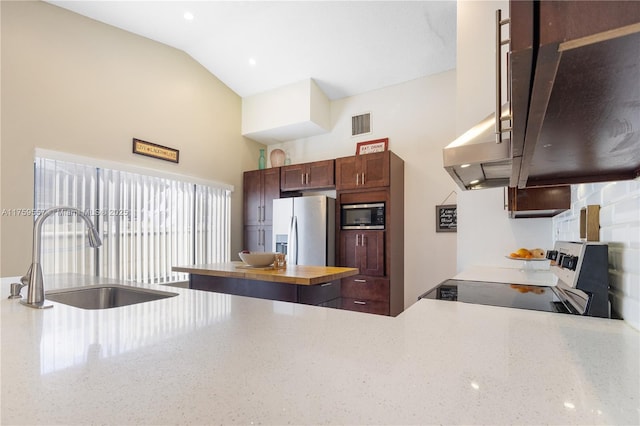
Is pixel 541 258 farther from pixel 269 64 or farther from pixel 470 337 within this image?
pixel 269 64

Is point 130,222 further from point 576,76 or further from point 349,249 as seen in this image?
point 576,76

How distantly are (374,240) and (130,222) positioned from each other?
280 cm

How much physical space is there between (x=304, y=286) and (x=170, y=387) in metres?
1.63

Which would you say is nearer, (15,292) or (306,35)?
(15,292)

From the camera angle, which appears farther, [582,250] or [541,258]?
[541,258]

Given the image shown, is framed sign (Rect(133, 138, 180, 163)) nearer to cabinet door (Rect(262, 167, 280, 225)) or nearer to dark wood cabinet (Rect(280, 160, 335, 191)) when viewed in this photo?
cabinet door (Rect(262, 167, 280, 225))

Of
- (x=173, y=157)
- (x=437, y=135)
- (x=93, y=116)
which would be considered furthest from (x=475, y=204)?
(x=93, y=116)

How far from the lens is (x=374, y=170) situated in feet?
12.2

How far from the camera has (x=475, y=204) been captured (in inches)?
104

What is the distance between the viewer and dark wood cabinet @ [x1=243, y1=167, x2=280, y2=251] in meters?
4.51

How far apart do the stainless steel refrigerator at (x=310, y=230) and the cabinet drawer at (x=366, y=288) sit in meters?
0.35

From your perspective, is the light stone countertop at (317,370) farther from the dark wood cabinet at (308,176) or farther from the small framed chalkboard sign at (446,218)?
the dark wood cabinet at (308,176)

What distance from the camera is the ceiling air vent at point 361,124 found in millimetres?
4312

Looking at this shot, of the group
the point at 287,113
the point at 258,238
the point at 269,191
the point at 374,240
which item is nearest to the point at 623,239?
the point at 374,240
